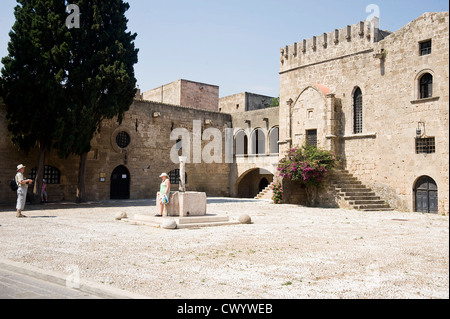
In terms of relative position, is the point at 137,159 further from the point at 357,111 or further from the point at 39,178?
the point at 357,111

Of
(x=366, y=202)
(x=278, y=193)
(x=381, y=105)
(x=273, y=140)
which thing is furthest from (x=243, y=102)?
(x=366, y=202)

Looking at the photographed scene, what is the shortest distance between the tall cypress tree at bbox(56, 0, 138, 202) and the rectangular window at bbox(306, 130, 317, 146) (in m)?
9.30

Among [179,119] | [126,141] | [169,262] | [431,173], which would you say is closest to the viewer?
[169,262]

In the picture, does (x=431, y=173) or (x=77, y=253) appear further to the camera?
(x=431, y=173)

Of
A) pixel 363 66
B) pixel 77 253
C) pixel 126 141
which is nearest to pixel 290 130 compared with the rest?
pixel 363 66

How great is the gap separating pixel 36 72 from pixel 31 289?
1522 cm

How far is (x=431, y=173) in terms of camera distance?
54.3 feet

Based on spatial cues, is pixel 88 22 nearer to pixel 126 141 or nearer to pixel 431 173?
pixel 126 141

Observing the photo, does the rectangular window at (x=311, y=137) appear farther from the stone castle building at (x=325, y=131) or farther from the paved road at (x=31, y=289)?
the paved road at (x=31, y=289)

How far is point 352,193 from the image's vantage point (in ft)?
62.0

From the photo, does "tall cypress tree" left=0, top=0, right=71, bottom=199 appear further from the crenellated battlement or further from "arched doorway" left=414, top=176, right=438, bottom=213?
"arched doorway" left=414, top=176, right=438, bottom=213

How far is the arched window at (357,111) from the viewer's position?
65.5 feet

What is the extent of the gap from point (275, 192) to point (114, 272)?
52.3 feet

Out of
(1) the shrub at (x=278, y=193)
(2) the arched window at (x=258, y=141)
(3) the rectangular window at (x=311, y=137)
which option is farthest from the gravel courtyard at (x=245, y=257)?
(2) the arched window at (x=258, y=141)
